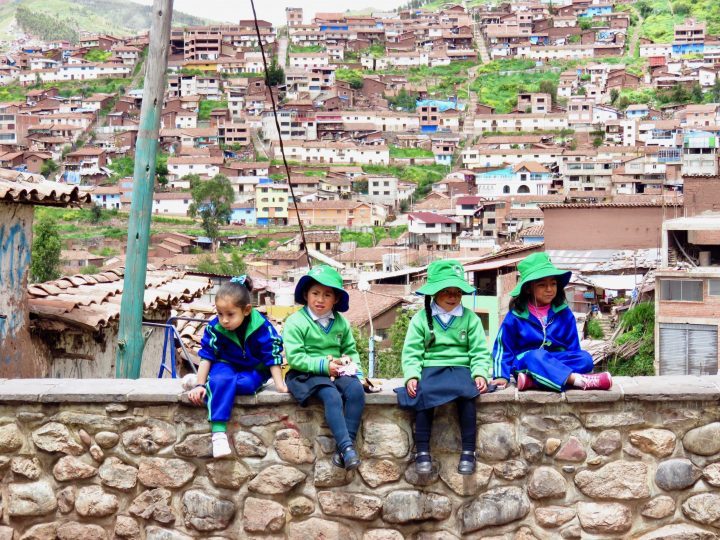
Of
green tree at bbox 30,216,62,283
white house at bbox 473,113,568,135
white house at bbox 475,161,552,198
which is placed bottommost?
green tree at bbox 30,216,62,283

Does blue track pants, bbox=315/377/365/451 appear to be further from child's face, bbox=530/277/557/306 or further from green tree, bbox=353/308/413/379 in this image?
green tree, bbox=353/308/413/379

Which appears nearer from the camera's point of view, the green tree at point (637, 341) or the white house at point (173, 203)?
the green tree at point (637, 341)

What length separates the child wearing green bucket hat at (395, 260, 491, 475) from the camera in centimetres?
411

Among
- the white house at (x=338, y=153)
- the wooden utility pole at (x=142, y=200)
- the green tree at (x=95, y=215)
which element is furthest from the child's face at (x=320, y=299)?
the white house at (x=338, y=153)

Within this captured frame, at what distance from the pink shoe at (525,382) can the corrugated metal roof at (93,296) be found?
10.3ft

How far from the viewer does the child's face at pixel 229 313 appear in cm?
431

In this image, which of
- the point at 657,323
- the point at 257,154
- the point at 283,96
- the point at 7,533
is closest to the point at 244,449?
the point at 7,533

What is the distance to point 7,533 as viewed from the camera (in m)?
4.41

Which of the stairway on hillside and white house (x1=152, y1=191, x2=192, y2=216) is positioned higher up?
white house (x1=152, y1=191, x2=192, y2=216)

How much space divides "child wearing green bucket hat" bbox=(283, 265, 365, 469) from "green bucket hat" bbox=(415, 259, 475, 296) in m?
0.37

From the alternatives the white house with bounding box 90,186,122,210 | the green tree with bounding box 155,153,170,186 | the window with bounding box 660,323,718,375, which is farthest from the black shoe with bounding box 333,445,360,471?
the green tree with bounding box 155,153,170,186

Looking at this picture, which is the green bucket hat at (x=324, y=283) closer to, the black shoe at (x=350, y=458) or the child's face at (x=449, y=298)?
the child's face at (x=449, y=298)

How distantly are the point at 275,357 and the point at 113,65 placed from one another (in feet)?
416

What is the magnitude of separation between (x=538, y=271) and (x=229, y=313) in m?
1.24
